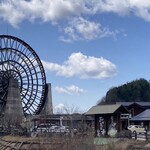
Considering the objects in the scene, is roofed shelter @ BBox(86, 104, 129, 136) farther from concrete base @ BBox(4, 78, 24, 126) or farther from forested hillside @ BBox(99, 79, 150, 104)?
forested hillside @ BBox(99, 79, 150, 104)

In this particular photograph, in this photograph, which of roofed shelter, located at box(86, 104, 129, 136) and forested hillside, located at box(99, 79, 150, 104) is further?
forested hillside, located at box(99, 79, 150, 104)

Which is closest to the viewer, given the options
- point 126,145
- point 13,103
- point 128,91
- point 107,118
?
point 126,145

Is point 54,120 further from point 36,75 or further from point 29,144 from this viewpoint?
point 29,144

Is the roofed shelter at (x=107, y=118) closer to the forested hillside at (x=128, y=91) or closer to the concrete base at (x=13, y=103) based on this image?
the concrete base at (x=13, y=103)

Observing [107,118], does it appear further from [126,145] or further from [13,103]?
[13,103]

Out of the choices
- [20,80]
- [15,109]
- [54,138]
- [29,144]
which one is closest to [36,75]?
[20,80]

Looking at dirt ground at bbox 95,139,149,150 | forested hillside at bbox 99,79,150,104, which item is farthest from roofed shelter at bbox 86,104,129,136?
forested hillside at bbox 99,79,150,104

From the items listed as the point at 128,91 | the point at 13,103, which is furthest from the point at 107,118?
the point at 128,91

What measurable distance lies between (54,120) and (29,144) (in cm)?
4924

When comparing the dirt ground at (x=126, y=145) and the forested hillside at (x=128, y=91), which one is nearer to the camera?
the dirt ground at (x=126, y=145)

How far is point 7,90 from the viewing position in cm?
8356

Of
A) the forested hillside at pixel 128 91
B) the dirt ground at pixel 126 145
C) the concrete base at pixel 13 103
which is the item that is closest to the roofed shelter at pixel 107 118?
the dirt ground at pixel 126 145

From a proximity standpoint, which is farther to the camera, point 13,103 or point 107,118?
point 13,103

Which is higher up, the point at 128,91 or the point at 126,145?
the point at 128,91
